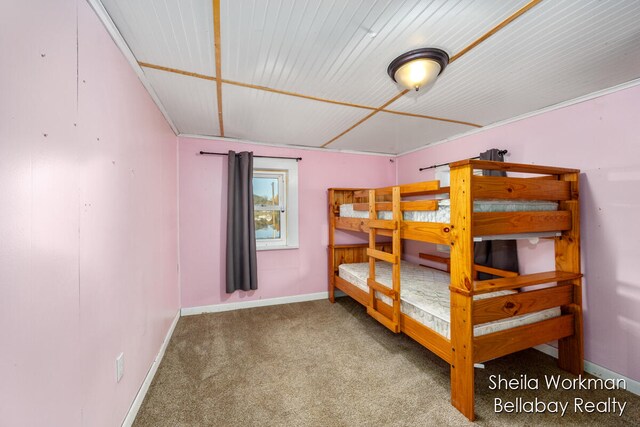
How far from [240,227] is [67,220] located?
81.5 inches

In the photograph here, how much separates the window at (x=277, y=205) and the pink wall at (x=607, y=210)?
2589mm

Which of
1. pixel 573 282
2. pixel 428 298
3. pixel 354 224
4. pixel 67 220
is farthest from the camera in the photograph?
pixel 354 224

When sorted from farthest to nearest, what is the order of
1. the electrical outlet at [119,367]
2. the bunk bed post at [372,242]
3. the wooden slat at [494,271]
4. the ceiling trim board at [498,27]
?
the bunk bed post at [372,242] < the wooden slat at [494,271] < the electrical outlet at [119,367] < the ceiling trim board at [498,27]

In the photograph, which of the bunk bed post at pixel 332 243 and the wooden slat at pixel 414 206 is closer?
the wooden slat at pixel 414 206

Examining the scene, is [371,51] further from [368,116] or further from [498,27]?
[368,116]

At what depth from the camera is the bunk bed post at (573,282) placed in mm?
1805

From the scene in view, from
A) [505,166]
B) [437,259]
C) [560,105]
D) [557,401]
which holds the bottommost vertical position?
[557,401]

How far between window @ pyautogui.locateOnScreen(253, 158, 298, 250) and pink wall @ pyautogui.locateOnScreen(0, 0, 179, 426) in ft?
5.64

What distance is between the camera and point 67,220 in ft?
3.03

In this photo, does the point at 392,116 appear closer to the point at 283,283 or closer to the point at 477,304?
the point at 477,304

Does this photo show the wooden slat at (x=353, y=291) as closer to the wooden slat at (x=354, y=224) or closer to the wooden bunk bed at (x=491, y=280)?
the wooden bunk bed at (x=491, y=280)

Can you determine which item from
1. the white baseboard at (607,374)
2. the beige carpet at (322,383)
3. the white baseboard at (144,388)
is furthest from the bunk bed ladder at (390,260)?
the white baseboard at (144,388)

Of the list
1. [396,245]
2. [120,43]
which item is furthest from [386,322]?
[120,43]

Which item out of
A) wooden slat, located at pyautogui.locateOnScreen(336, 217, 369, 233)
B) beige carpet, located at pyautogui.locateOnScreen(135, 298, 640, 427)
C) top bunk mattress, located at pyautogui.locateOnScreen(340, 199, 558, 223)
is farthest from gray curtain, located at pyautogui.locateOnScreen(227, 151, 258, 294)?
top bunk mattress, located at pyautogui.locateOnScreen(340, 199, 558, 223)
